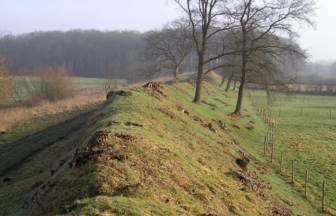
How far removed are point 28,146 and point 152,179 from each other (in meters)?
14.1

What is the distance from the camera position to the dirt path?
17172mm

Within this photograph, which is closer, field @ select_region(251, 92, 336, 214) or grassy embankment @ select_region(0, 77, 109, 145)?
field @ select_region(251, 92, 336, 214)

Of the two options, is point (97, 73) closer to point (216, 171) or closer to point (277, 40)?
point (277, 40)

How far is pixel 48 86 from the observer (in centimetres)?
4828

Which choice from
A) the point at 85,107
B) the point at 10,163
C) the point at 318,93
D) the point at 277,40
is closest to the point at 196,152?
the point at 10,163

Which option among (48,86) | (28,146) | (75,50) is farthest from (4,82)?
(75,50)

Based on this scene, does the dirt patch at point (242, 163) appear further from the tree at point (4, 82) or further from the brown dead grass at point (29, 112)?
the tree at point (4, 82)

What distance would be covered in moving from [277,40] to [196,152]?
19.7 m

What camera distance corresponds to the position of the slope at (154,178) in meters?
7.66

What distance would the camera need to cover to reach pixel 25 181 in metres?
13.5

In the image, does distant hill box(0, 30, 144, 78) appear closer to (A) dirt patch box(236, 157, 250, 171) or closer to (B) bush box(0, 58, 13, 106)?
(B) bush box(0, 58, 13, 106)

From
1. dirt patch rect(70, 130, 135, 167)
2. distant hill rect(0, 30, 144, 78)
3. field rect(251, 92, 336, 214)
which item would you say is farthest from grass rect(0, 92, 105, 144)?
distant hill rect(0, 30, 144, 78)

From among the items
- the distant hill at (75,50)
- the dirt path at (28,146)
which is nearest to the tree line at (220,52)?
the distant hill at (75,50)

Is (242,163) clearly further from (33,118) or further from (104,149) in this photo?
(33,118)
